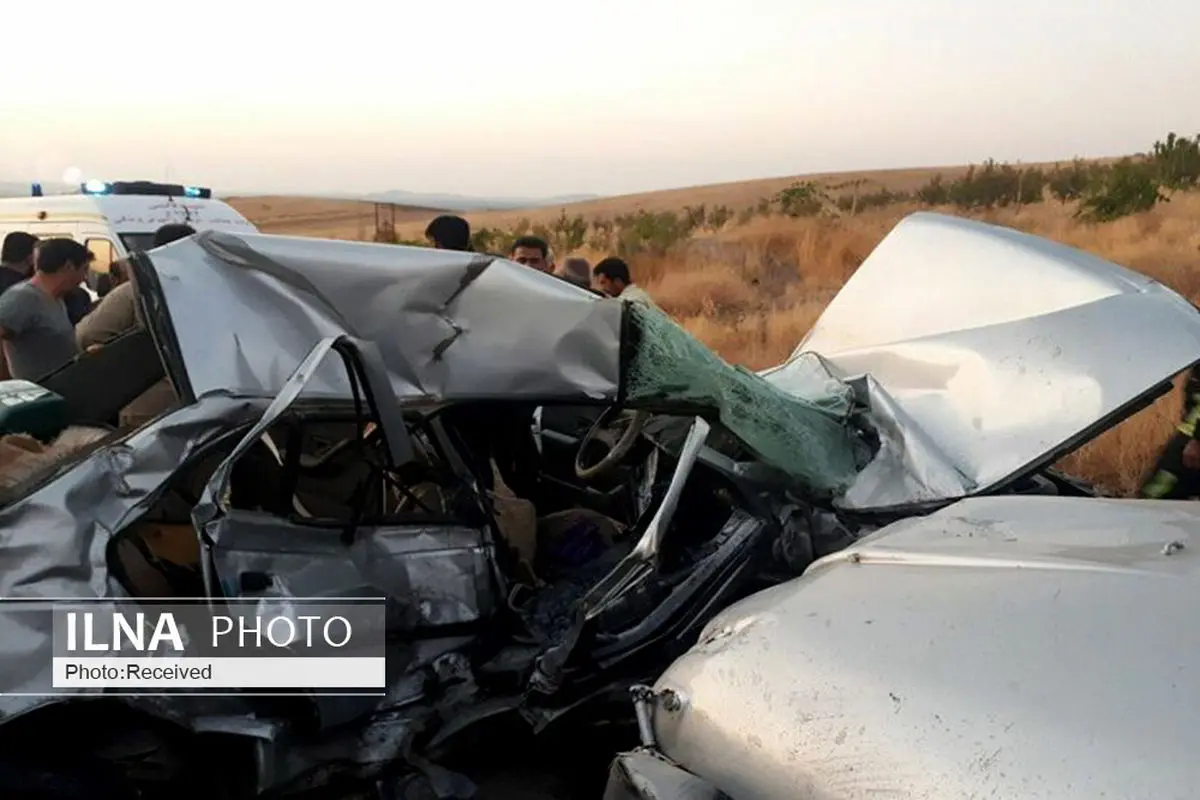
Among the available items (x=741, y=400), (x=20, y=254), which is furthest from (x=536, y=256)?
(x=741, y=400)

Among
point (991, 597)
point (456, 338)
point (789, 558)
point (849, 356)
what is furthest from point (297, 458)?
point (849, 356)

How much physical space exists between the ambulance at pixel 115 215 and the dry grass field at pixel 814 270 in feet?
15.7

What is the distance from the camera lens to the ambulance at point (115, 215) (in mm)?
9031

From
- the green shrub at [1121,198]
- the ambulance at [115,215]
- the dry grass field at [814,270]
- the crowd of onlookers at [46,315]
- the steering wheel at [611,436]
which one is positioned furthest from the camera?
the green shrub at [1121,198]

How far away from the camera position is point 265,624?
96.5 inches

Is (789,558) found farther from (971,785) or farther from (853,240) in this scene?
(853,240)

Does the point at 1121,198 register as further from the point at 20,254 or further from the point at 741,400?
the point at 741,400

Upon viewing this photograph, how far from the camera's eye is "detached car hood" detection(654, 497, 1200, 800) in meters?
1.63

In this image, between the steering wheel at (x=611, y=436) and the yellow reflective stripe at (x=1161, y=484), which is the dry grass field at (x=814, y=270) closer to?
the yellow reflective stripe at (x=1161, y=484)

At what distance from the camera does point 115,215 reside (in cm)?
908

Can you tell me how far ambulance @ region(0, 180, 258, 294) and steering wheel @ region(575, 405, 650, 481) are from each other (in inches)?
241

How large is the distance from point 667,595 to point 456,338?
34.4 inches

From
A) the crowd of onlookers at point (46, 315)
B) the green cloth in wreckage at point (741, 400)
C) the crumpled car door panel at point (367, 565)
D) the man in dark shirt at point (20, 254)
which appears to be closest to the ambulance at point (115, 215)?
the man in dark shirt at point (20, 254)

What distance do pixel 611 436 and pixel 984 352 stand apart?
4.12 ft
